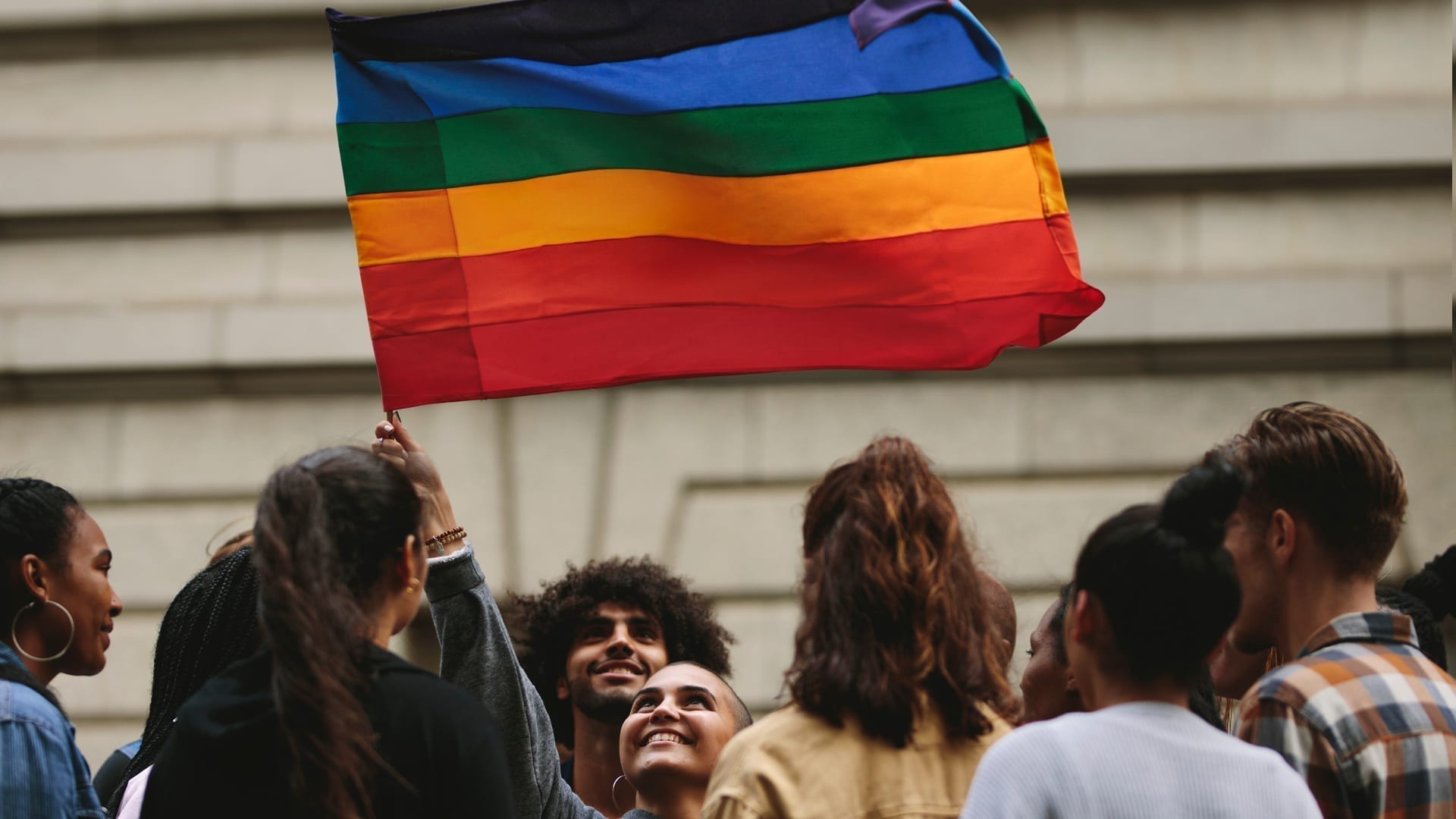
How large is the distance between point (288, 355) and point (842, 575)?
4935mm

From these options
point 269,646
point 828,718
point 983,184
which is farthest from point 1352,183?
point 269,646

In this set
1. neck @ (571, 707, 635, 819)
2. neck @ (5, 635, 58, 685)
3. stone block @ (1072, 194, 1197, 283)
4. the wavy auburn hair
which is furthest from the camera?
stone block @ (1072, 194, 1197, 283)

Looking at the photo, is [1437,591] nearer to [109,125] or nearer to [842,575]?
[842,575]

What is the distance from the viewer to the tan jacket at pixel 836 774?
265 cm

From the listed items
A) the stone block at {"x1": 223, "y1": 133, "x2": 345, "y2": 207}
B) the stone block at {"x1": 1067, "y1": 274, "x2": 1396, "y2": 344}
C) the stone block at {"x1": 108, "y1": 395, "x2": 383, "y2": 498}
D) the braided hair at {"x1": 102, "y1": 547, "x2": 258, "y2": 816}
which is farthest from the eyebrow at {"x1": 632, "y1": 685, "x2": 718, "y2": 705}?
the stone block at {"x1": 223, "y1": 133, "x2": 345, "y2": 207}

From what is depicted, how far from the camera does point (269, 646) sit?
262 centimetres

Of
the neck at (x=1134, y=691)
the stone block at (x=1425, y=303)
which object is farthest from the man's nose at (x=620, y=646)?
the stone block at (x=1425, y=303)

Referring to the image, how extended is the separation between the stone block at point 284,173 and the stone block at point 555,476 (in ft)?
4.39

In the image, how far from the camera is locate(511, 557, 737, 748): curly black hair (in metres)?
5.54

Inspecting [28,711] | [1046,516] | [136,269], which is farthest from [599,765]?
[136,269]

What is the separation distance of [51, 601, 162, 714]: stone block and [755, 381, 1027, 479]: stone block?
2845 mm

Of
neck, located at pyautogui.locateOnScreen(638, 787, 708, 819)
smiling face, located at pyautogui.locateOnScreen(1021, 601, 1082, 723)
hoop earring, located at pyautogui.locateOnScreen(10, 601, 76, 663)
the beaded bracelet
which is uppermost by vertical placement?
the beaded bracelet

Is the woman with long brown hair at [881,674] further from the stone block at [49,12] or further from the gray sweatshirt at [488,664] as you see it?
the stone block at [49,12]

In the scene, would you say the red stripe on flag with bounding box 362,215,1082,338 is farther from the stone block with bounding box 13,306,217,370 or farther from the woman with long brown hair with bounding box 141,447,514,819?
the stone block with bounding box 13,306,217,370
